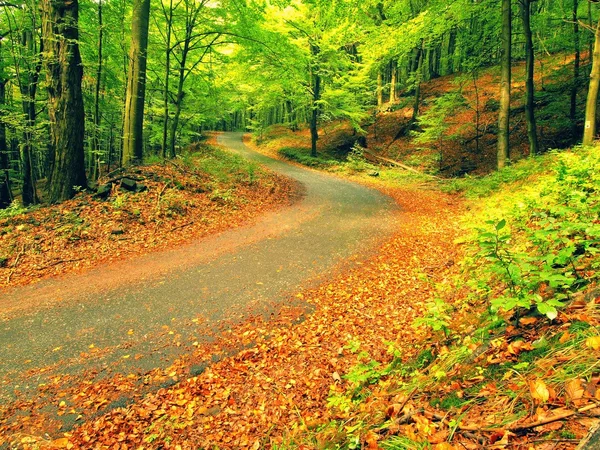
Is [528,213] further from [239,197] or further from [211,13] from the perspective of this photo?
[211,13]

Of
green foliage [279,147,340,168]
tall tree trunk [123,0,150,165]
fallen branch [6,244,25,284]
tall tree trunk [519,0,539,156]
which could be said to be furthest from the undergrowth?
green foliage [279,147,340,168]

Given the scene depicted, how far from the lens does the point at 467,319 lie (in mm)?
3512

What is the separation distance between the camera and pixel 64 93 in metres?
8.80

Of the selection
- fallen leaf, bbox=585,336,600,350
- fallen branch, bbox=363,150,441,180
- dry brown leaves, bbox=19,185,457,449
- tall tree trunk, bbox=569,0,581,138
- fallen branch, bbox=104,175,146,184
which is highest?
tall tree trunk, bbox=569,0,581,138

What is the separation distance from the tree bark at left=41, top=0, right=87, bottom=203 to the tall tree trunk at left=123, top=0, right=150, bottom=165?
2.20 metres

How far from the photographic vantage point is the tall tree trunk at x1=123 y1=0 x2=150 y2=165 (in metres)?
11.1

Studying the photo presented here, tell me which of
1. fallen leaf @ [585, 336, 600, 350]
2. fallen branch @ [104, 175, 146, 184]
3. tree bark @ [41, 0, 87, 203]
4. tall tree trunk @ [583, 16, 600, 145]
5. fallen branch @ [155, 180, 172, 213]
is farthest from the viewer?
fallen branch @ [104, 175, 146, 184]

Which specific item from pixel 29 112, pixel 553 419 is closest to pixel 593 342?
pixel 553 419

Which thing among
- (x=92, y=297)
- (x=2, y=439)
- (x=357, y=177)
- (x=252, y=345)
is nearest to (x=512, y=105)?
(x=357, y=177)

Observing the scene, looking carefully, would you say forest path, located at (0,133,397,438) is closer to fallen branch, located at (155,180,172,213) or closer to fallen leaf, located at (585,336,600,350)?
fallen branch, located at (155,180,172,213)

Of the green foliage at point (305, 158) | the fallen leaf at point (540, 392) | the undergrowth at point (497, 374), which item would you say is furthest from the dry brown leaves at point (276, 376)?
the green foliage at point (305, 158)

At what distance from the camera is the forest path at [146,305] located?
3977 millimetres

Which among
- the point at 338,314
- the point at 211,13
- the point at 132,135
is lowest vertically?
the point at 338,314

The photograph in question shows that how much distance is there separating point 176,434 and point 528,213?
20.4ft
